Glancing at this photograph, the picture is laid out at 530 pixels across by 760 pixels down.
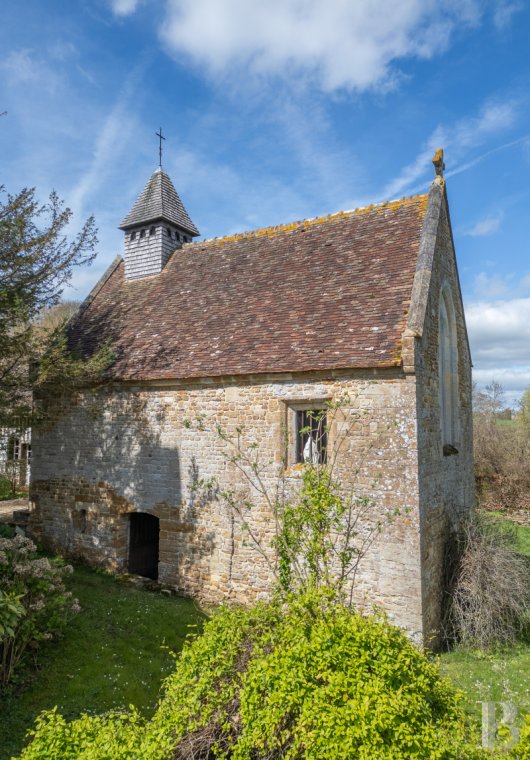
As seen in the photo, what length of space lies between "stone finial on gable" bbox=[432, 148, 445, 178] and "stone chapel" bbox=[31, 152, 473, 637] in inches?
2.3

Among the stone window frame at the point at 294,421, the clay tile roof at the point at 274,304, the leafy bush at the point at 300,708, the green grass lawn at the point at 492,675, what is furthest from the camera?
the clay tile roof at the point at 274,304

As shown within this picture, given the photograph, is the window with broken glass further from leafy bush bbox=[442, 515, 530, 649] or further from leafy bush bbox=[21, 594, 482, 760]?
leafy bush bbox=[21, 594, 482, 760]

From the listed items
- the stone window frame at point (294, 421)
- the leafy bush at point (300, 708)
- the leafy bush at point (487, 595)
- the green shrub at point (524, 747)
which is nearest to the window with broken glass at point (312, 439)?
the stone window frame at point (294, 421)

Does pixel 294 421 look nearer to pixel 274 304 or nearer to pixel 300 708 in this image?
pixel 274 304

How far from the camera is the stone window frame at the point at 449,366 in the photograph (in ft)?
38.7

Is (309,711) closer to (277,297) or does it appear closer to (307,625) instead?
(307,625)

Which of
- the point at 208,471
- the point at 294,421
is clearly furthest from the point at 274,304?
the point at 208,471

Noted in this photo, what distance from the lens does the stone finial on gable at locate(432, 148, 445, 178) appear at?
11.7 m

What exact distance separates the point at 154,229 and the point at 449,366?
Result: 9.91 m

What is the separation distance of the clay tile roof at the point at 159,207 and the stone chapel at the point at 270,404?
7.34ft

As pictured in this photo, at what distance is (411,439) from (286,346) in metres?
3.14

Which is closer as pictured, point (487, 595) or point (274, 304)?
point (487, 595)

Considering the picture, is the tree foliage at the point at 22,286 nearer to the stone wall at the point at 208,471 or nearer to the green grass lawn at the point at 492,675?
the stone wall at the point at 208,471

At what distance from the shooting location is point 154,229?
15719mm
